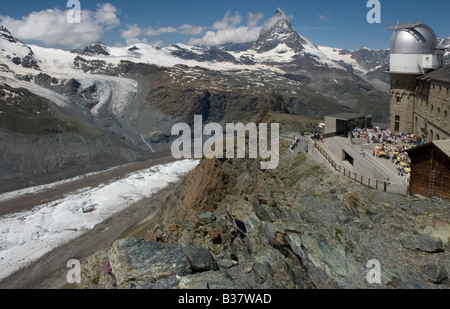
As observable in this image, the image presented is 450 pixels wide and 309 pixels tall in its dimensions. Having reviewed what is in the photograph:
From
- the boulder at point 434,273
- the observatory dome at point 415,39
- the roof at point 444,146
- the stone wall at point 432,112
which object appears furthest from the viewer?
the observatory dome at point 415,39

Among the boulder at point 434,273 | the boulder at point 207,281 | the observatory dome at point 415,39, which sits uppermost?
the observatory dome at point 415,39

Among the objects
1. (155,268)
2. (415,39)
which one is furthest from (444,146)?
(415,39)

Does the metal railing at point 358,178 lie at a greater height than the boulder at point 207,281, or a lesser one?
greater

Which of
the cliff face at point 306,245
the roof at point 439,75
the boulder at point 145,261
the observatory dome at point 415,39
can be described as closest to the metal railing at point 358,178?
the cliff face at point 306,245

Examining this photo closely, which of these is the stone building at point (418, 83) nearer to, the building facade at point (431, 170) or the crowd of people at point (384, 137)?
the crowd of people at point (384, 137)

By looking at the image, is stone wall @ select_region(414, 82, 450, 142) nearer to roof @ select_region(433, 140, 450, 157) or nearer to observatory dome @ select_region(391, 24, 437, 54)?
observatory dome @ select_region(391, 24, 437, 54)

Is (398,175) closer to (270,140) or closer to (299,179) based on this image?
(299,179)
